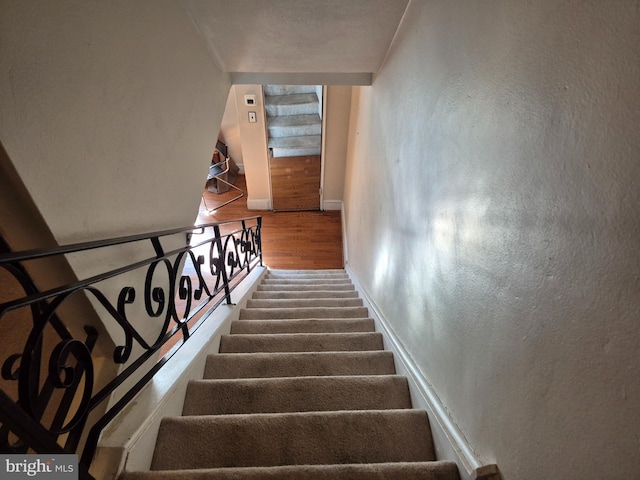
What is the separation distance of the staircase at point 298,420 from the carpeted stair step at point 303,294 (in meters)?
1.02

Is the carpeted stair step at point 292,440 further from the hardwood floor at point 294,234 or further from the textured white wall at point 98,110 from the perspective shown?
the hardwood floor at point 294,234

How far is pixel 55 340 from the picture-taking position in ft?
3.01

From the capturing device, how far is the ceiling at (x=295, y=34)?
1474 mm

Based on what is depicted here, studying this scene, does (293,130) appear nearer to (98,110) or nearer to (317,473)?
(98,110)

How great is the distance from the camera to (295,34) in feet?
5.69

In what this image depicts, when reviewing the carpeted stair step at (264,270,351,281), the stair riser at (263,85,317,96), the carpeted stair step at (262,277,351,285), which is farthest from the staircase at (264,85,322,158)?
the carpeted stair step at (262,277,351,285)

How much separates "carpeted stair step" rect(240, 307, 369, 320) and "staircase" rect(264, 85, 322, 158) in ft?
12.6

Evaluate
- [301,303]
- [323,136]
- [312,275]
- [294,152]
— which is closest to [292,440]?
[301,303]

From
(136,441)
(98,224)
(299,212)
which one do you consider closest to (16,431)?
(136,441)

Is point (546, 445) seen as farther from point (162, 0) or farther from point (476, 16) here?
point (162, 0)

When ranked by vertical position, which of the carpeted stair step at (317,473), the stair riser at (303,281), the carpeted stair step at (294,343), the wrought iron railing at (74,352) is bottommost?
the stair riser at (303,281)

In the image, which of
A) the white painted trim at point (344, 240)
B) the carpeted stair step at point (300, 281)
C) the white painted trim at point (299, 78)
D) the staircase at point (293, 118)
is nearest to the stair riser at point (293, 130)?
the staircase at point (293, 118)

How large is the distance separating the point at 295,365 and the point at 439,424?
69 centimetres

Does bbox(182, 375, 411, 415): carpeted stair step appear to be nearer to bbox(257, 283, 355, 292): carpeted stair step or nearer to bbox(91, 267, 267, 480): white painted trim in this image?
bbox(91, 267, 267, 480): white painted trim
